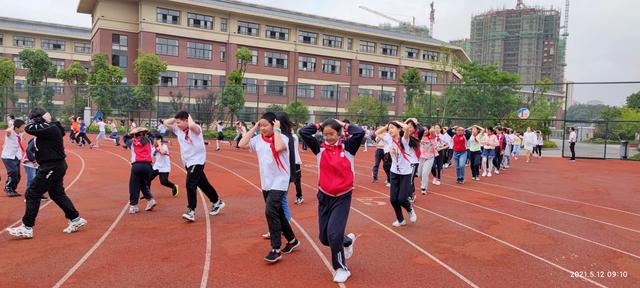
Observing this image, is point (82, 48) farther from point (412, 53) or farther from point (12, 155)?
point (12, 155)

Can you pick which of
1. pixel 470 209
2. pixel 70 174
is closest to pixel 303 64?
pixel 70 174

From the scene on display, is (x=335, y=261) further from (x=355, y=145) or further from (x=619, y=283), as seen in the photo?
(x=619, y=283)

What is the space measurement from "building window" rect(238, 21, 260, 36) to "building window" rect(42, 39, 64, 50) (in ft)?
89.9

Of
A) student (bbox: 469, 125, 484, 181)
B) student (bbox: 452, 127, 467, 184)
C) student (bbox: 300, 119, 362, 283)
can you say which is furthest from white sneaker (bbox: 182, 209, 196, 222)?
student (bbox: 469, 125, 484, 181)

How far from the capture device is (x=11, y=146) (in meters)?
9.27

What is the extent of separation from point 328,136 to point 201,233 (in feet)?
9.84

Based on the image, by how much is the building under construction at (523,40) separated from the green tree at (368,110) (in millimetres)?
85730

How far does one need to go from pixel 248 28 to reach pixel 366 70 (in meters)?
16.7

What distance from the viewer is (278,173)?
5422mm

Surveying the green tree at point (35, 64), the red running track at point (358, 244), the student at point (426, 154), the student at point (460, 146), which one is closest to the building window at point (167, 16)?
the green tree at point (35, 64)

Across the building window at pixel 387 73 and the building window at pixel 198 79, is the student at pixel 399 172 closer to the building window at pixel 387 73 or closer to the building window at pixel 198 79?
the building window at pixel 198 79

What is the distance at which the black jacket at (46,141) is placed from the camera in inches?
245

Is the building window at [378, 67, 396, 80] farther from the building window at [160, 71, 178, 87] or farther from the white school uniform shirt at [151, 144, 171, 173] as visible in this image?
the white school uniform shirt at [151, 144, 171, 173]

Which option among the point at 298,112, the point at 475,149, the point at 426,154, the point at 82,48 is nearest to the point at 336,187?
the point at 426,154
